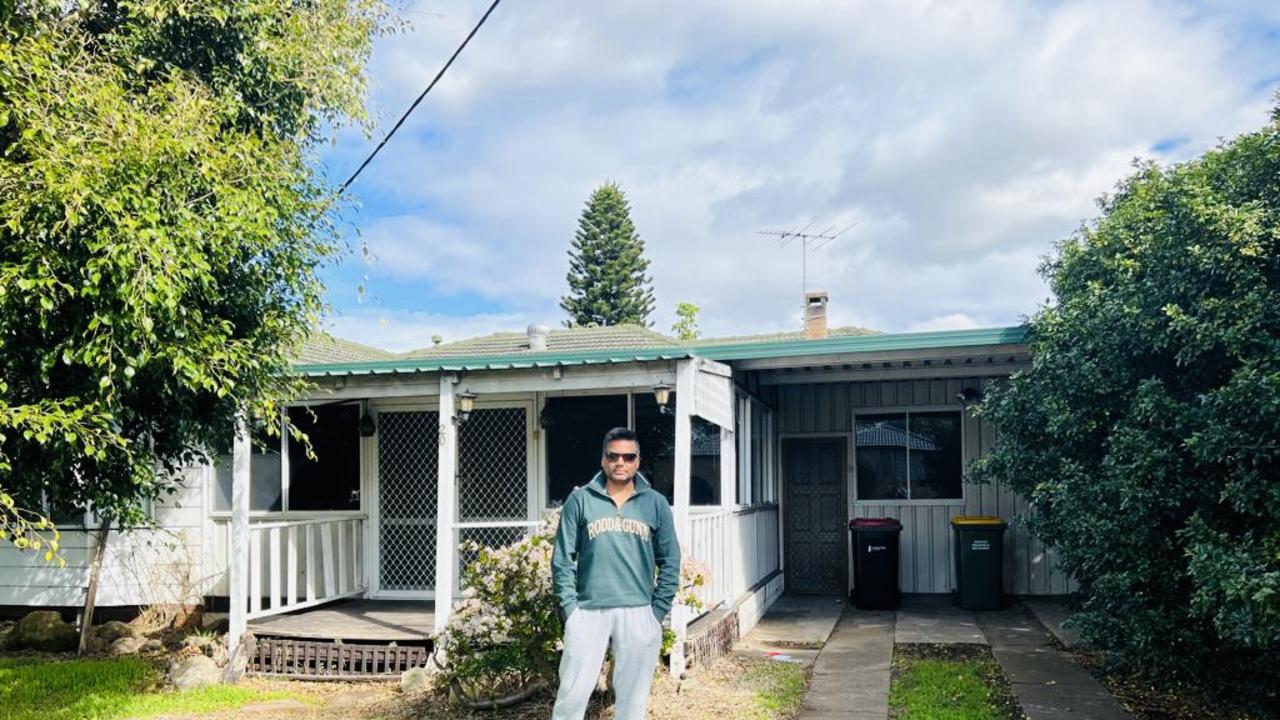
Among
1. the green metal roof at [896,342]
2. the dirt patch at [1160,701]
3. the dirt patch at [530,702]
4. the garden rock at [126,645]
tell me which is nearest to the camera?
the dirt patch at [1160,701]

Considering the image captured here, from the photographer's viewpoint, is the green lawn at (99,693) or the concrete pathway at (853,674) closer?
the concrete pathway at (853,674)

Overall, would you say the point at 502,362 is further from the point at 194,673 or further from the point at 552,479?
the point at 194,673

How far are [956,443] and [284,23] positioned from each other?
8.29m

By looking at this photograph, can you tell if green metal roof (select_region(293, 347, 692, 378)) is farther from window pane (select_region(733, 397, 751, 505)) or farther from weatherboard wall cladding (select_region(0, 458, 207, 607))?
weatherboard wall cladding (select_region(0, 458, 207, 607))

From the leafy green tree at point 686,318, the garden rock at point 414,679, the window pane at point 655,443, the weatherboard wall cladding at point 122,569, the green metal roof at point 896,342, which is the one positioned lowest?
the garden rock at point 414,679

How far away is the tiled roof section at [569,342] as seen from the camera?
38.2 feet

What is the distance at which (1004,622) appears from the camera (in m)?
9.31

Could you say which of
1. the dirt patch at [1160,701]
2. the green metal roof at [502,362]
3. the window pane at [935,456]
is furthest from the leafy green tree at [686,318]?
the dirt patch at [1160,701]

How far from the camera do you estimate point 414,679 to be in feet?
23.8

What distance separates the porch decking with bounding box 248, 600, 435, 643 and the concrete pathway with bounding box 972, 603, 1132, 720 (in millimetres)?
4556

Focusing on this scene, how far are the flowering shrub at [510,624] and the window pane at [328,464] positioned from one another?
3.90 metres

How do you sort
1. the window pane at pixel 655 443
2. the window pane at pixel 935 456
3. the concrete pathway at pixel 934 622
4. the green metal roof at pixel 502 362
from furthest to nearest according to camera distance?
the window pane at pixel 935 456 → the window pane at pixel 655 443 → the concrete pathway at pixel 934 622 → the green metal roof at pixel 502 362

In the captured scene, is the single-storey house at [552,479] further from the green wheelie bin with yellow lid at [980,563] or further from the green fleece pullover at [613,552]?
the green fleece pullover at [613,552]

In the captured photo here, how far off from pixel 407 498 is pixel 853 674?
5.07 metres
